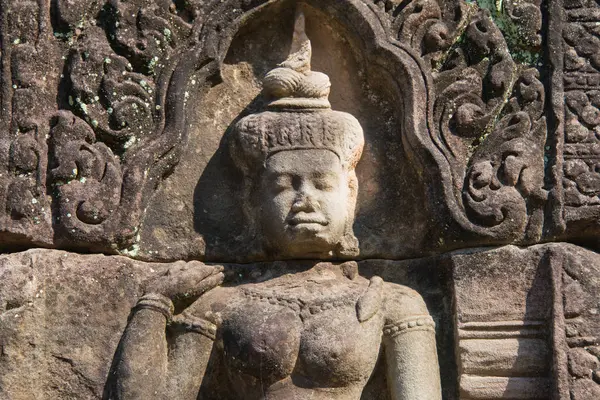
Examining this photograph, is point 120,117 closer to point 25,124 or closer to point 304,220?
point 25,124

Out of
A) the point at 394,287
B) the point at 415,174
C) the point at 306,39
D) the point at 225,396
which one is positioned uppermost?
the point at 306,39

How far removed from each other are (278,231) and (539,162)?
148 cm

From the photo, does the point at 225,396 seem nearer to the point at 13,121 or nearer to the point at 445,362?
the point at 445,362

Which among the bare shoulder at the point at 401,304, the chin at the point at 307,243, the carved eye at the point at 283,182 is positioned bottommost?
the bare shoulder at the point at 401,304

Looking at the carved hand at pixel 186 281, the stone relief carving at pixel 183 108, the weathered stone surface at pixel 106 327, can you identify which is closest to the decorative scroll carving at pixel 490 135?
the stone relief carving at pixel 183 108

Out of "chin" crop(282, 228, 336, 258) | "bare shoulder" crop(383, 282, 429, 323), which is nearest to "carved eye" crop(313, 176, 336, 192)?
"chin" crop(282, 228, 336, 258)

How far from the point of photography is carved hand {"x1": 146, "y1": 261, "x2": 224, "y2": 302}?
6555 millimetres

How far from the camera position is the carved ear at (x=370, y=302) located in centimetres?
652

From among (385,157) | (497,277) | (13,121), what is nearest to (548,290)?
(497,277)

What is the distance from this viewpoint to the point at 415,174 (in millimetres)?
6906

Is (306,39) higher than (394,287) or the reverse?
higher

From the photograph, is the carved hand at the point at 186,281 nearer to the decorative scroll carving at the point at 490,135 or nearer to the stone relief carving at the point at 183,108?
the stone relief carving at the point at 183,108

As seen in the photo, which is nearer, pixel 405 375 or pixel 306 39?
pixel 405 375

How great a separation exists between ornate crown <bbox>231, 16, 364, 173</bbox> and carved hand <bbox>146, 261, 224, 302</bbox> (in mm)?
635
